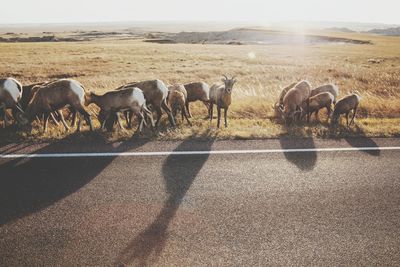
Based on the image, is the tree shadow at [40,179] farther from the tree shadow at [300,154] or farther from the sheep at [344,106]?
the sheep at [344,106]

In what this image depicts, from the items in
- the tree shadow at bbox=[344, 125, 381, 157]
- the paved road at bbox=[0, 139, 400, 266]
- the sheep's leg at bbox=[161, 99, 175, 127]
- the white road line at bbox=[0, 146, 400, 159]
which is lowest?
the paved road at bbox=[0, 139, 400, 266]

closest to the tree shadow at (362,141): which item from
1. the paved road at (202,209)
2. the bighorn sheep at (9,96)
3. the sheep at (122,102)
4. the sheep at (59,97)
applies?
the paved road at (202,209)

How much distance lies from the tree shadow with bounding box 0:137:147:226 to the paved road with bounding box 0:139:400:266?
0.07 feet

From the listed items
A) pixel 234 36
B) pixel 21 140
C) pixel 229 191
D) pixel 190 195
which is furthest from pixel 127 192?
pixel 234 36

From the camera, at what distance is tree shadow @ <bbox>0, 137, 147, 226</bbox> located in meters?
6.65

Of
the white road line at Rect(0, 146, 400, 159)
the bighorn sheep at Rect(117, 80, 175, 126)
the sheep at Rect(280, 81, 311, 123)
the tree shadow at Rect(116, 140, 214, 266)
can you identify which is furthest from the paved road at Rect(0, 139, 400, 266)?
the sheep at Rect(280, 81, 311, 123)

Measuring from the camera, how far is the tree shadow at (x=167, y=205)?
17.5 feet

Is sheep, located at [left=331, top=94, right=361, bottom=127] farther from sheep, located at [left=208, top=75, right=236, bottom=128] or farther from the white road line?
sheep, located at [left=208, top=75, right=236, bottom=128]

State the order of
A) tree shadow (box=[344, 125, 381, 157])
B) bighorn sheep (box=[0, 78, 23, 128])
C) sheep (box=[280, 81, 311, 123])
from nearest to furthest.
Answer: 1. tree shadow (box=[344, 125, 381, 157])
2. bighorn sheep (box=[0, 78, 23, 128])
3. sheep (box=[280, 81, 311, 123])

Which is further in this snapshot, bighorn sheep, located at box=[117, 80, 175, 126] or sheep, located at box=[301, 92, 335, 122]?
sheep, located at box=[301, 92, 335, 122]

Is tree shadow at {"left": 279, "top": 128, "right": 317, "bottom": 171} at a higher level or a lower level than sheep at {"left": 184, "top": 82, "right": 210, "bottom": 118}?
lower

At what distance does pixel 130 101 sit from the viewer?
1113 cm

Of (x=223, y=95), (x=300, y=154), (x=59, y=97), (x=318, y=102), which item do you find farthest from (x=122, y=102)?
(x=318, y=102)

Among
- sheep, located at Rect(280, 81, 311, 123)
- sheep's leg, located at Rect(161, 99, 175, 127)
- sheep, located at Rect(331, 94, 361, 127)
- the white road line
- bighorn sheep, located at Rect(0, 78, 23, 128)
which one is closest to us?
the white road line
